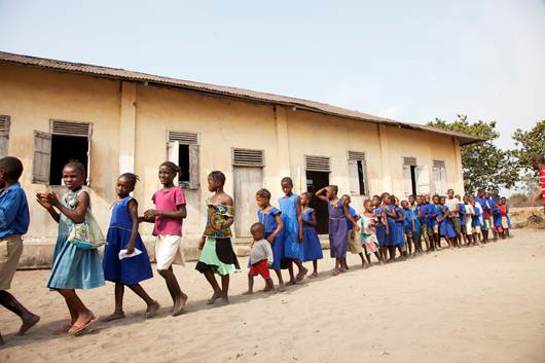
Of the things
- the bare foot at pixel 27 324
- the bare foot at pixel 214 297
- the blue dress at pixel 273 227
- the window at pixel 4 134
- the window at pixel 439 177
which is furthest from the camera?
the window at pixel 439 177

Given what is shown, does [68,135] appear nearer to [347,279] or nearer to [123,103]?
[123,103]

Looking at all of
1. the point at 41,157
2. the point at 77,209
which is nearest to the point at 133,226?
the point at 77,209

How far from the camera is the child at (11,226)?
8.66ft

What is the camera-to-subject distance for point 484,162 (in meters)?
20.2

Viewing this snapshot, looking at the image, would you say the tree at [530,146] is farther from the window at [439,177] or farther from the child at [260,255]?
the child at [260,255]

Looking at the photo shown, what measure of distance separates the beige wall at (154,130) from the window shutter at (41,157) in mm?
180

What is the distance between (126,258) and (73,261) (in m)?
0.52

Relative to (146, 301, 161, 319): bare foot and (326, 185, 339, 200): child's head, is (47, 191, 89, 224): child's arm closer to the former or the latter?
(146, 301, 161, 319): bare foot

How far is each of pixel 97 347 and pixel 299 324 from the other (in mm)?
1482

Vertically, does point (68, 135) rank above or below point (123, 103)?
below

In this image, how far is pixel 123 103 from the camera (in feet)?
25.8

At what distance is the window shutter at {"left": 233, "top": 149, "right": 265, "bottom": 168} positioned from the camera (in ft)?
29.9

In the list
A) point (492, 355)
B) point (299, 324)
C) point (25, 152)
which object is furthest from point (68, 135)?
point (492, 355)

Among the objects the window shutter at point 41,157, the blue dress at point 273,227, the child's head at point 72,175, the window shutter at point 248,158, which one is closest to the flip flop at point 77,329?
the child's head at point 72,175
